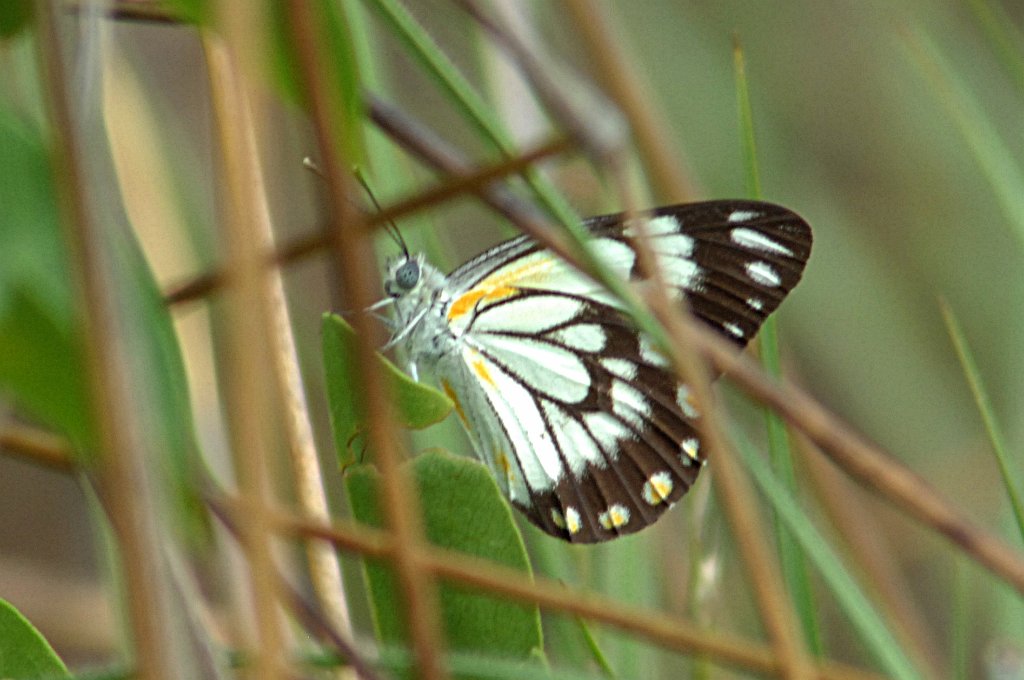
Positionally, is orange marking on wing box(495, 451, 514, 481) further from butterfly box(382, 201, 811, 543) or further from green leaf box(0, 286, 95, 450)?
green leaf box(0, 286, 95, 450)

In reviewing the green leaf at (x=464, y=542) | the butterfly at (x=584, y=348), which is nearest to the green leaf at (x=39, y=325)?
the green leaf at (x=464, y=542)

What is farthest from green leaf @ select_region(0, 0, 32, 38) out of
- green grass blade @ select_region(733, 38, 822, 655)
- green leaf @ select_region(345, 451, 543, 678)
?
green grass blade @ select_region(733, 38, 822, 655)

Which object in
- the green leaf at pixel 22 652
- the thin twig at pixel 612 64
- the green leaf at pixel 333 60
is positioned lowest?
the green leaf at pixel 22 652

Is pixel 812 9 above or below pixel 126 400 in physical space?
above

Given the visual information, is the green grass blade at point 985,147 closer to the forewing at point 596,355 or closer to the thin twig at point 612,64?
the forewing at point 596,355

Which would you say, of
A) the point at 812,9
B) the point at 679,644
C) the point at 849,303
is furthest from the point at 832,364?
the point at 679,644

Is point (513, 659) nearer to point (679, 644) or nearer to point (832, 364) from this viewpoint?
point (679, 644)
